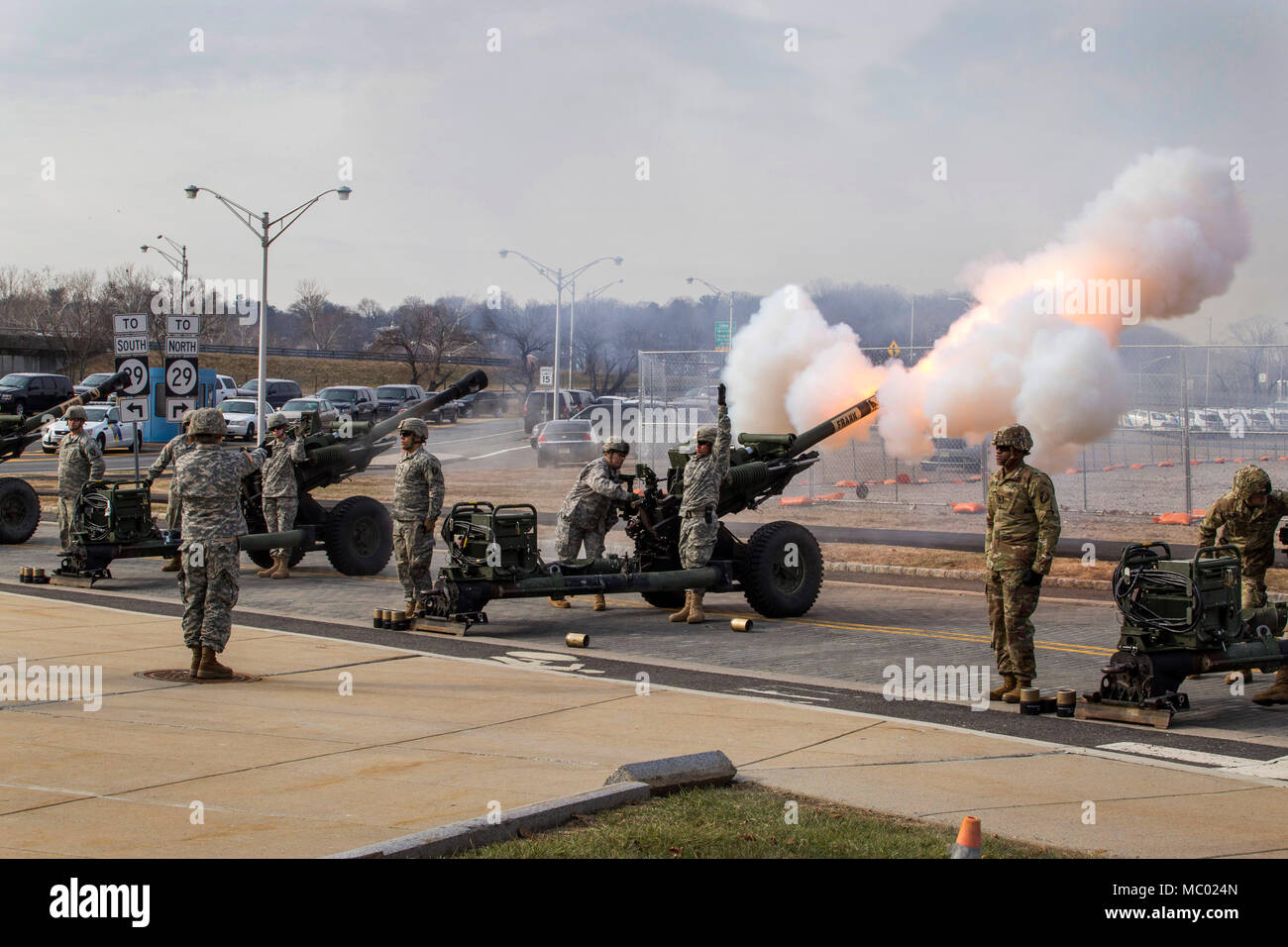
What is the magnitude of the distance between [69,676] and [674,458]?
22.1 ft

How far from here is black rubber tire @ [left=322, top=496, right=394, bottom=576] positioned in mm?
17016

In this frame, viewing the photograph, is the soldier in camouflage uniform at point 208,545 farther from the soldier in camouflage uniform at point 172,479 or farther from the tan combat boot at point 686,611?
the tan combat boot at point 686,611

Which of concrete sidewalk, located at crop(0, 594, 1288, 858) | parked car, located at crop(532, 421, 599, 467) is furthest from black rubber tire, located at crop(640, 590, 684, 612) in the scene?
parked car, located at crop(532, 421, 599, 467)

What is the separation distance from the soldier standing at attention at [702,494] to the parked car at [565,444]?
22.8 metres

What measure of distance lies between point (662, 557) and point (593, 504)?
94 cm

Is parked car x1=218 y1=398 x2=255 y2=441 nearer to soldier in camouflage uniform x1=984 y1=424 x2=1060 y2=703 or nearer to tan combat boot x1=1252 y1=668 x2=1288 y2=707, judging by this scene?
soldier in camouflage uniform x1=984 y1=424 x2=1060 y2=703

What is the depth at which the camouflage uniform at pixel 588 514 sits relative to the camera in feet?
45.6

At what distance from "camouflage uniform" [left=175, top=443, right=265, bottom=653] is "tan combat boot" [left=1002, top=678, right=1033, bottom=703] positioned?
230 inches

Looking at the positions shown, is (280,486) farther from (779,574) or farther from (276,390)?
(276,390)

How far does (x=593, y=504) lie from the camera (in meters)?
14.0
